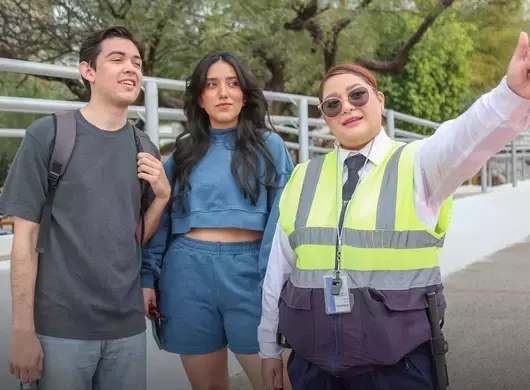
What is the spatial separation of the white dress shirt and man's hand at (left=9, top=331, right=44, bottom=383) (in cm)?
80

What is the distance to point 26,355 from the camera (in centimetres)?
258

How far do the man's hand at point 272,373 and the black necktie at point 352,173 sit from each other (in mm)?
667

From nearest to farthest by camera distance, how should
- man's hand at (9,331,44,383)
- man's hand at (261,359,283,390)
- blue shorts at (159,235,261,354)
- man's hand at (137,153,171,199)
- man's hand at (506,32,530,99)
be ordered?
man's hand at (506,32,530,99) → man's hand at (9,331,44,383) → man's hand at (261,359,283,390) → man's hand at (137,153,171,199) → blue shorts at (159,235,261,354)

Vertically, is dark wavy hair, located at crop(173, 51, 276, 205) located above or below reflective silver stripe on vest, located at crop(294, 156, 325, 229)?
above

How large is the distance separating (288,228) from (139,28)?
1123 centimetres

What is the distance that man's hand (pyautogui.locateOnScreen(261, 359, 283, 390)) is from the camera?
106 inches

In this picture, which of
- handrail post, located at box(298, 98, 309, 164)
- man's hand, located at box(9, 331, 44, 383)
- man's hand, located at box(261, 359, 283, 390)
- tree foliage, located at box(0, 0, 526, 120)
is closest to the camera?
man's hand, located at box(9, 331, 44, 383)

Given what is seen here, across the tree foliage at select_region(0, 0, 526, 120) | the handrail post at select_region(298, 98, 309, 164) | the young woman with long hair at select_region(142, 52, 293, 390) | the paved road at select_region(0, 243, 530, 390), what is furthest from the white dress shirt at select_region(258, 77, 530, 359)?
the tree foliage at select_region(0, 0, 526, 120)

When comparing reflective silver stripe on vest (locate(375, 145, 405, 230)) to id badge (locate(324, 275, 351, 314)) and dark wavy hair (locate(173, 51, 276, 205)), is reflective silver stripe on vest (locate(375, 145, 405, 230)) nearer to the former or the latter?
id badge (locate(324, 275, 351, 314))

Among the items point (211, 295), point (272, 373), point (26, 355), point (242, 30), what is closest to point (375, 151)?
point (272, 373)

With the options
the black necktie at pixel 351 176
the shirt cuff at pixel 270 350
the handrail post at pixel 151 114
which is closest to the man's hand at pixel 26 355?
the shirt cuff at pixel 270 350

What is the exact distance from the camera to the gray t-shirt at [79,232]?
2627 millimetres

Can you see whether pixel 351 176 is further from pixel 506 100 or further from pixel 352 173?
pixel 506 100

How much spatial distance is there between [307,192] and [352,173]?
0.51 ft
